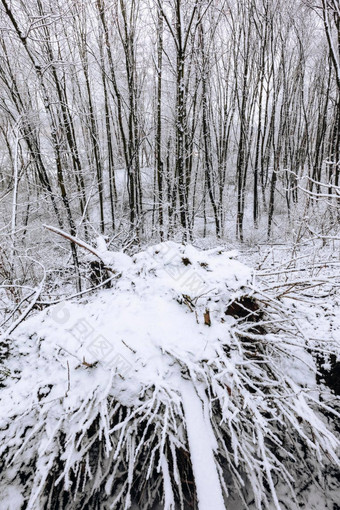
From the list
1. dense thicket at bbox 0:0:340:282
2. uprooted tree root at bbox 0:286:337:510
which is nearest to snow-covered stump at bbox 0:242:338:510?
uprooted tree root at bbox 0:286:337:510

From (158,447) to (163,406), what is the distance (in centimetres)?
19

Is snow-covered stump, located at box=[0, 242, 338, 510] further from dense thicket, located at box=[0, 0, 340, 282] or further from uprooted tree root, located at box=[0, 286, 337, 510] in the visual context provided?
dense thicket, located at box=[0, 0, 340, 282]

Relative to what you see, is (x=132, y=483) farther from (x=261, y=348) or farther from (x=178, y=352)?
(x=261, y=348)

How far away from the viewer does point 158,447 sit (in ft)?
4.17

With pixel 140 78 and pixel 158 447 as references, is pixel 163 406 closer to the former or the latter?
pixel 158 447

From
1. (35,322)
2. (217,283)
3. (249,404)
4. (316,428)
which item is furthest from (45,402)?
(316,428)

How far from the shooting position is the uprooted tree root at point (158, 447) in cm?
115

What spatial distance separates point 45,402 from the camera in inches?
51.8

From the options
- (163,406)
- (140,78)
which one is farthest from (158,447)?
(140,78)

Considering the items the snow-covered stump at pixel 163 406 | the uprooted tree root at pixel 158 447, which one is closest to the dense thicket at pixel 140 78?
the snow-covered stump at pixel 163 406

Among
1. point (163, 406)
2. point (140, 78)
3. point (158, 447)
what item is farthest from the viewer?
point (140, 78)

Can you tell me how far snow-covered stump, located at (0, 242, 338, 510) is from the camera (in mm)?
1159

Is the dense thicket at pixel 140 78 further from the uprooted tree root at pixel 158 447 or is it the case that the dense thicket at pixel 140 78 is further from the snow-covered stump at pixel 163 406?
the uprooted tree root at pixel 158 447

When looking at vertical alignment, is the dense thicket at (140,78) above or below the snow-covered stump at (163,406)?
above
